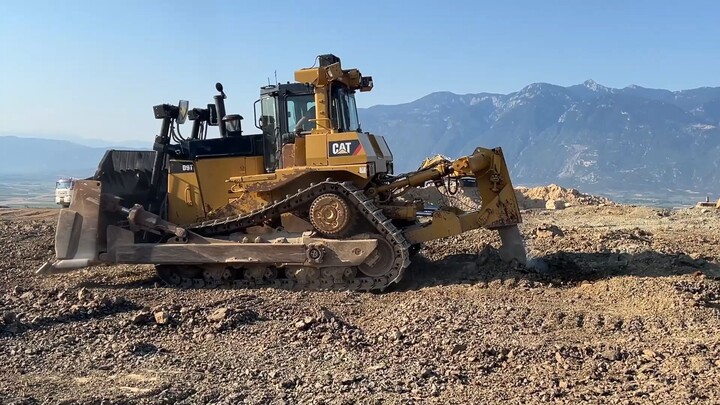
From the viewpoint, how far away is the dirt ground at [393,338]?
5.14m

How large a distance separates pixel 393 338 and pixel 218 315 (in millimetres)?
1926

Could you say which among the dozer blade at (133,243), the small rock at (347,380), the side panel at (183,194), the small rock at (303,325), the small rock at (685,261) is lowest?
the small rock at (347,380)

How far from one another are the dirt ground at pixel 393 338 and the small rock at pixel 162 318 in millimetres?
13

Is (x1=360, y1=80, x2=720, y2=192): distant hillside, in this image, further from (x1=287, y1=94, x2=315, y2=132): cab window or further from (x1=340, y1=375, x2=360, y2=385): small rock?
(x1=340, y1=375, x2=360, y2=385): small rock

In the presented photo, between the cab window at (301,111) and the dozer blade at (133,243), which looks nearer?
the dozer blade at (133,243)

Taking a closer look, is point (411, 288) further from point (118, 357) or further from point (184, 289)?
point (118, 357)

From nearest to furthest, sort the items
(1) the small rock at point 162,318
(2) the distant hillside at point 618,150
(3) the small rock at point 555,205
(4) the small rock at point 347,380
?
(4) the small rock at point 347,380, (1) the small rock at point 162,318, (3) the small rock at point 555,205, (2) the distant hillside at point 618,150

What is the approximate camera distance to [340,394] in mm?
5059

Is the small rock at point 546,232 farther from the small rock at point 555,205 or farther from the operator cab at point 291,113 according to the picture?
the small rock at point 555,205

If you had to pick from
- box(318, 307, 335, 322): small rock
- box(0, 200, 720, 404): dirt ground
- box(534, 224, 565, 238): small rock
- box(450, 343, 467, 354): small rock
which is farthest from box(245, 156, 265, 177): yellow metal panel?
box(534, 224, 565, 238): small rock

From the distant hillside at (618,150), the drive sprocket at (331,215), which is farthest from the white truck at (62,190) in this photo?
the distant hillside at (618,150)

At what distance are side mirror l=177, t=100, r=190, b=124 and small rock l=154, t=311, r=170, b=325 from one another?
4.10 m

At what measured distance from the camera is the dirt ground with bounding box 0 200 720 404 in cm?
514

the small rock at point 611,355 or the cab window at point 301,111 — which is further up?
the cab window at point 301,111
